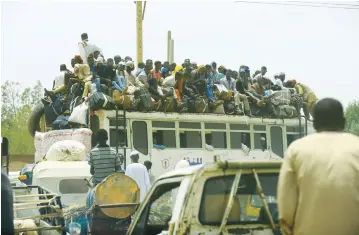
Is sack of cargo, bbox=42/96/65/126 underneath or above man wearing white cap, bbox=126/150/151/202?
above

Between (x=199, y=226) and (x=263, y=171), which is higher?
(x=263, y=171)

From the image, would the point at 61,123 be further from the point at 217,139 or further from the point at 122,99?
the point at 217,139

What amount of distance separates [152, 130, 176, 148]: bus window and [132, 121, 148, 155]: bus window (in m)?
0.21

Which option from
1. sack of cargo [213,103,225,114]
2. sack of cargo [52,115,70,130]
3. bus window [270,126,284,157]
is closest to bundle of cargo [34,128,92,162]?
sack of cargo [52,115,70,130]

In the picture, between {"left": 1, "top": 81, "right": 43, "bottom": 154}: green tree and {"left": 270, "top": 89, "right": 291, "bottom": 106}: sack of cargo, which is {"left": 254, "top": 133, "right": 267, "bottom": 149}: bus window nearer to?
{"left": 270, "top": 89, "right": 291, "bottom": 106}: sack of cargo

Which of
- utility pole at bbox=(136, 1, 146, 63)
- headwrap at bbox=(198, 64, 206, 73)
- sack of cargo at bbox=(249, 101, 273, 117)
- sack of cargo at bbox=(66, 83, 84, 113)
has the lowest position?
sack of cargo at bbox=(249, 101, 273, 117)

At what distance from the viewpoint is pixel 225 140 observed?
48.6 ft

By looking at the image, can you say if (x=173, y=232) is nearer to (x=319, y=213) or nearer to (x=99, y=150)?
(x=319, y=213)

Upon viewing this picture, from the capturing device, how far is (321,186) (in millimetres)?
3779

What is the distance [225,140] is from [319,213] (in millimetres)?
11065

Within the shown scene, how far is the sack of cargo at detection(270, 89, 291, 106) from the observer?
621 inches

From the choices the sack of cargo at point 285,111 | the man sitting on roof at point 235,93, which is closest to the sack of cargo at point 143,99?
the man sitting on roof at point 235,93

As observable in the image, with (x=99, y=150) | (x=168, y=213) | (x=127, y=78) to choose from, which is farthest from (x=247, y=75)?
(x=168, y=213)

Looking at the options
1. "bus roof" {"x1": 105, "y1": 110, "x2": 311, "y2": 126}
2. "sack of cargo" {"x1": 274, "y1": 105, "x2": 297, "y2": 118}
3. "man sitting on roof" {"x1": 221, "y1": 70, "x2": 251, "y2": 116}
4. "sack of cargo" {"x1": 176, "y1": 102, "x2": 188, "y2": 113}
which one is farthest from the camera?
"sack of cargo" {"x1": 274, "y1": 105, "x2": 297, "y2": 118}
